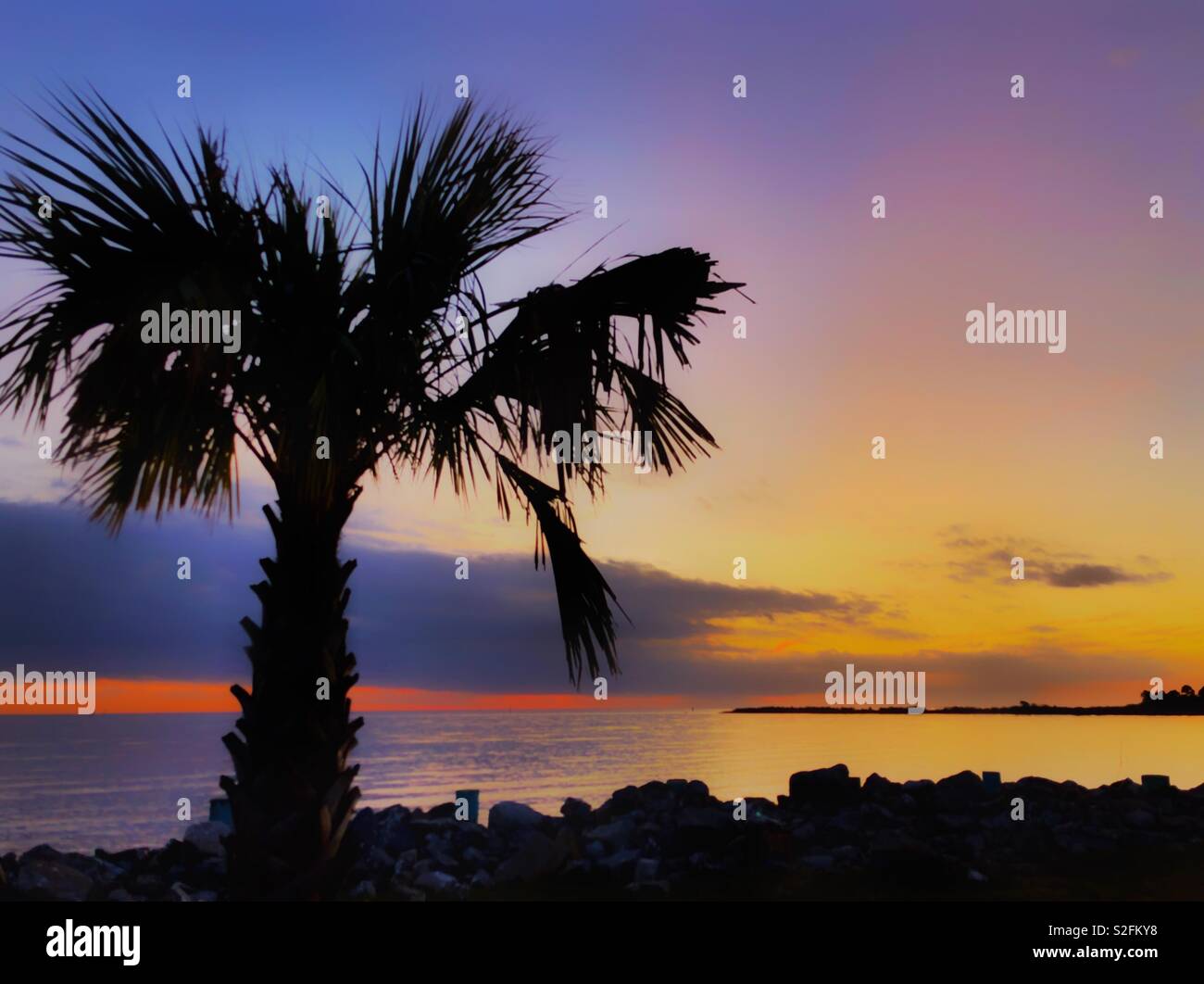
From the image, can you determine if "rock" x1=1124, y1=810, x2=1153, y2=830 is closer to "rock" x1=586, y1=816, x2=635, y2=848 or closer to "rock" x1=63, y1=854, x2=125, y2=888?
"rock" x1=586, y1=816, x2=635, y2=848

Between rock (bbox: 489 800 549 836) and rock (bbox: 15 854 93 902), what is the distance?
4.32 meters

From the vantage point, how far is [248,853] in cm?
659

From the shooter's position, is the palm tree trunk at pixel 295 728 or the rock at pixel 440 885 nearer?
the palm tree trunk at pixel 295 728

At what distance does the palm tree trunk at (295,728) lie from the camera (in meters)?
6.59

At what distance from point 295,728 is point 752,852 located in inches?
241

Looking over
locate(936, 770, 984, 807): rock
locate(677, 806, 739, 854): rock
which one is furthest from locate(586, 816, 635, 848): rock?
locate(936, 770, 984, 807): rock

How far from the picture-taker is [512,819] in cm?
1252

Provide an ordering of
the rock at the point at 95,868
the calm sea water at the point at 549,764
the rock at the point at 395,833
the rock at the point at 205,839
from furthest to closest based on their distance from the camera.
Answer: the calm sea water at the point at 549,764 < the rock at the point at 395,833 < the rock at the point at 205,839 < the rock at the point at 95,868

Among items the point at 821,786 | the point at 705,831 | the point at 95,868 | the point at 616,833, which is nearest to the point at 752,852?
the point at 705,831

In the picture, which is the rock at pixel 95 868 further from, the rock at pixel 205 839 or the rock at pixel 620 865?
the rock at pixel 620 865

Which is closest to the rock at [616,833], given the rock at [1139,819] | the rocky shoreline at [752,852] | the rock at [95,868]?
the rocky shoreline at [752,852]

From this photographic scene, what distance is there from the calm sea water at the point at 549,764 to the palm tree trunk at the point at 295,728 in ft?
31.6

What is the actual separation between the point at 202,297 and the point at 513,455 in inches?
87.2
